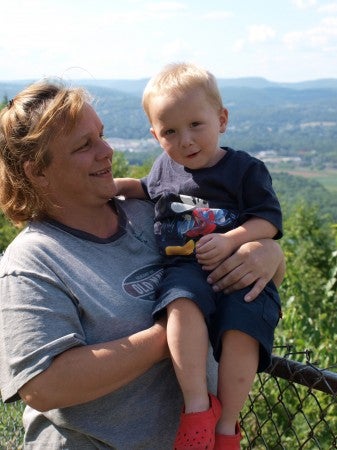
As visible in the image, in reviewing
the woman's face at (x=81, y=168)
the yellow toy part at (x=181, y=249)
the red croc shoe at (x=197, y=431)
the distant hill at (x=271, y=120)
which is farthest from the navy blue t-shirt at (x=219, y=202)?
the distant hill at (x=271, y=120)

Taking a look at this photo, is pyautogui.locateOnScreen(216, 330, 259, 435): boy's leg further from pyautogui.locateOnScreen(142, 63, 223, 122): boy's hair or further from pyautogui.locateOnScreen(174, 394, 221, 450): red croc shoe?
pyautogui.locateOnScreen(142, 63, 223, 122): boy's hair

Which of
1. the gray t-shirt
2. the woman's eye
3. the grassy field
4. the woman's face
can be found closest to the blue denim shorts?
the gray t-shirt

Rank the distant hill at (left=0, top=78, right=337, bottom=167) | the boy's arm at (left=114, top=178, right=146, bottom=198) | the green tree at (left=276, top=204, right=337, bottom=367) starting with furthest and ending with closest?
the distant hill at (left=0, top=78, right=337, bottom=167) < the green tree at (left=276, top=204, right=337, bottom=367) < the boy's arm at (left=114, top=178, right=146, bottom=198)

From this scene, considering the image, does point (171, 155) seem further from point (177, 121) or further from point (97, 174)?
point (97, 174)

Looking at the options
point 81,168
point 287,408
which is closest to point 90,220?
point 81,168

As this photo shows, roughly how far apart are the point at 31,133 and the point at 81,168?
183mm

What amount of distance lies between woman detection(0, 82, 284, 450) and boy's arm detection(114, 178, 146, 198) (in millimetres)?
180

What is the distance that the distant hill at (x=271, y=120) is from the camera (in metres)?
86.8

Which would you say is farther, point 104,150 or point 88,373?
point 104,150

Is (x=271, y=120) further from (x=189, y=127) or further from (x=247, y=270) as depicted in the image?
(x=247, y=270)

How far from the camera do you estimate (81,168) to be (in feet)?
7.02

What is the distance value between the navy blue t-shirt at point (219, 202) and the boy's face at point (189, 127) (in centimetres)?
5

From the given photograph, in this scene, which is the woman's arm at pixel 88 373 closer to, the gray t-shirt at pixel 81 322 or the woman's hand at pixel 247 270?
the gray t-shirt at pixel 81 322

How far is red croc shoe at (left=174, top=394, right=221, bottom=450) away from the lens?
1854mm
